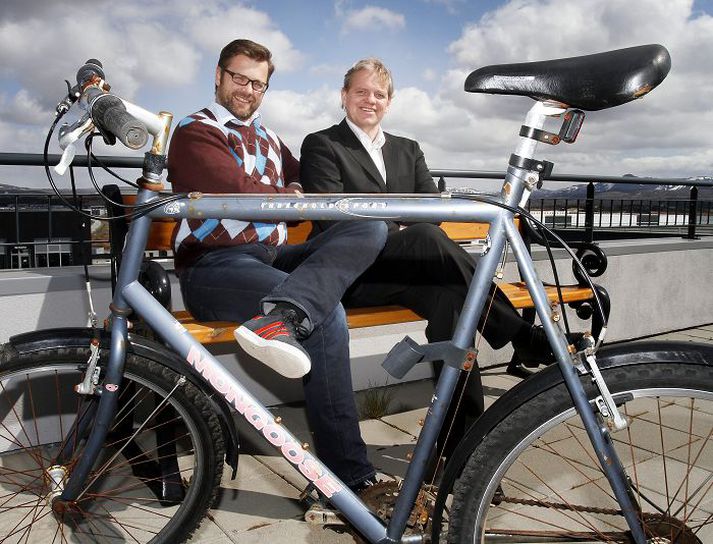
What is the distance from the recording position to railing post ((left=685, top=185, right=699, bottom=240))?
5554mm

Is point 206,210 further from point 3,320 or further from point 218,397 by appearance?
point 3,320

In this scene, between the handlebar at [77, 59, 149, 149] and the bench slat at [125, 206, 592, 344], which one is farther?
the bench slat at [125, 206, 592, 344]

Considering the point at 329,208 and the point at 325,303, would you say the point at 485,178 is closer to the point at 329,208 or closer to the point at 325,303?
the point at 325,303

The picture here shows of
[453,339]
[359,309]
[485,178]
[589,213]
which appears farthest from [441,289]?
[589,213]

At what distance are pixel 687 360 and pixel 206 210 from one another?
Answer: 46.5 inches

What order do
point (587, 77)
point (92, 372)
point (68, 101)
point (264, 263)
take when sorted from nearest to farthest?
point (587, 77)
point (68, 101)
point (92, 372)
point (264, 263)

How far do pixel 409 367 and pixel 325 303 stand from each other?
39 centimetres

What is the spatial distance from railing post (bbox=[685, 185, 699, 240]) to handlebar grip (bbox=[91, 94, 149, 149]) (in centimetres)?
523

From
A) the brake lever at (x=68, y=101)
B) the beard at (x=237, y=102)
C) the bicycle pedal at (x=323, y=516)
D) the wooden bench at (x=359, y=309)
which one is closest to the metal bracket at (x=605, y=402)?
the bicycle pedal at (x=323, y=516)

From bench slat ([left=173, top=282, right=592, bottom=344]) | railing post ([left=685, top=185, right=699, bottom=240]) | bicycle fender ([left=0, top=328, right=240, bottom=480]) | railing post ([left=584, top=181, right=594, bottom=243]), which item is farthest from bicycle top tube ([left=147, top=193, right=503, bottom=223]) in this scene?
railing post ([left=685, top=185, right=699, bottom=240])

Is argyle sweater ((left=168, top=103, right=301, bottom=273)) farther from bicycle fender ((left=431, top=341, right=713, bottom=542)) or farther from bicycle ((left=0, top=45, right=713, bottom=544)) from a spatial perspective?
bicycle fender ((left=431, top=341, right=713, bottom=542))

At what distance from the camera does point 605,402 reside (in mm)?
1444

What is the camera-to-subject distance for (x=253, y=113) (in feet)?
8.38

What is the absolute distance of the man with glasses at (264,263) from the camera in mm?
1847
